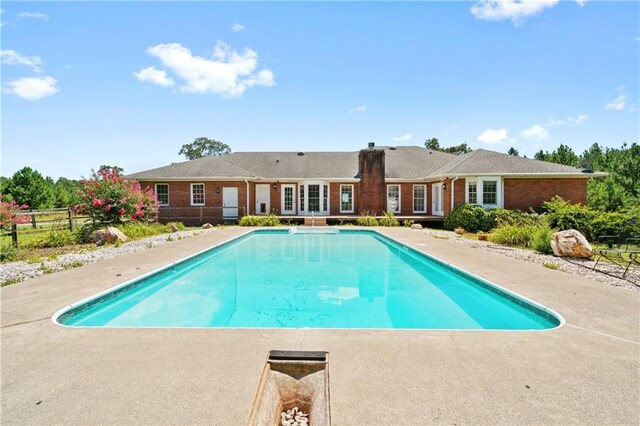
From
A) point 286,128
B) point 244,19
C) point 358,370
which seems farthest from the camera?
point 286,128

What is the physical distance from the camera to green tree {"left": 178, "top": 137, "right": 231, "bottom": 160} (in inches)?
2313

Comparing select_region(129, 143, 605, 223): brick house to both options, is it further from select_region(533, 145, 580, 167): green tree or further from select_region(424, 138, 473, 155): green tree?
select_region(424, 138, 473, 155): green tree

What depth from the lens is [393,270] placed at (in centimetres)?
1002

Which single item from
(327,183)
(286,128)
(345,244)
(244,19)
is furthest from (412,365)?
(286,128)

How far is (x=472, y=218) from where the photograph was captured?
54.6 feet

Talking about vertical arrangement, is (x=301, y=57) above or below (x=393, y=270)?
above

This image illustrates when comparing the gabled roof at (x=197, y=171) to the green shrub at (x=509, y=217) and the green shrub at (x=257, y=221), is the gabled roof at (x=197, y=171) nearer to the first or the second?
the green shrub at (x=257, y=221)

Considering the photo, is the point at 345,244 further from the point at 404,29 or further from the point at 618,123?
the point at 618,123

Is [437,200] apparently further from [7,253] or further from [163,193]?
[7,253]

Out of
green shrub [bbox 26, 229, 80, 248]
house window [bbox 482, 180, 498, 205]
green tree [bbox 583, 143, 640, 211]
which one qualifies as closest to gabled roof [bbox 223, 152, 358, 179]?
house window [bbox 482, 180, 498, 205]

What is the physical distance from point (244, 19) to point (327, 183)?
12.6m

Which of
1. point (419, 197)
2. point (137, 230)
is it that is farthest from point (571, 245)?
point (137, 230)

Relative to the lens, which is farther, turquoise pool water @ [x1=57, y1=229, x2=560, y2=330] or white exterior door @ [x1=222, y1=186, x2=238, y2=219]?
white exterior door @ [x1=222, y1=186, x2=238, y2=219]

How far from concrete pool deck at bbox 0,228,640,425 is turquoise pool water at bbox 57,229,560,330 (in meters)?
0.97
